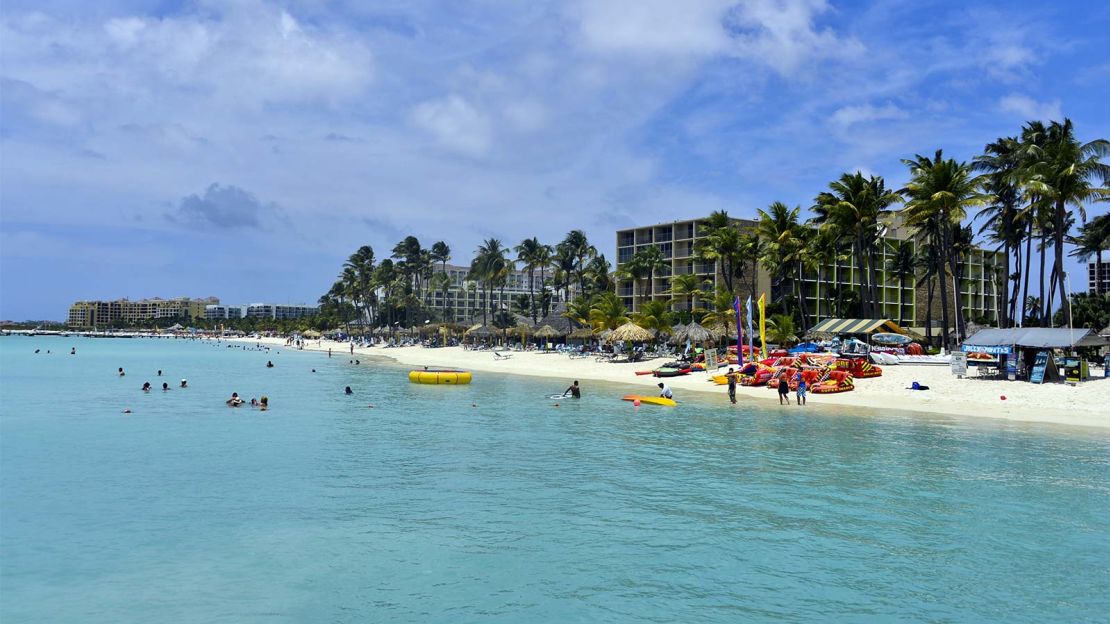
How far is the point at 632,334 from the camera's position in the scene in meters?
53.9

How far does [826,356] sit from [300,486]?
3259 cm

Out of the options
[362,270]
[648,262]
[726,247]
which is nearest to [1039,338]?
[726,247]

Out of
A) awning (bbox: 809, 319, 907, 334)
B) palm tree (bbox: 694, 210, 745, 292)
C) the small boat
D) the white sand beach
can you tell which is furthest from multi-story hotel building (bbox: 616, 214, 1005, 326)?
the white sand beach

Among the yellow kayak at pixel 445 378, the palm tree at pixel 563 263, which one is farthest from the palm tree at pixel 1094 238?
the palm tree at pixel 563 263

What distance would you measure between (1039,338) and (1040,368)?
132 centimetres

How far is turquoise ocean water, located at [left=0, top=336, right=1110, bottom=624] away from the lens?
392 inches

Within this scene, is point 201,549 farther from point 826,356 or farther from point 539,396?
point 826,356

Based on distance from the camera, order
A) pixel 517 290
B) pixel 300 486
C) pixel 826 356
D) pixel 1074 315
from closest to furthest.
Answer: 1. pixel 300 486
2. pixel 826 356
3. pixel 1074 315
4. pixel 517 290

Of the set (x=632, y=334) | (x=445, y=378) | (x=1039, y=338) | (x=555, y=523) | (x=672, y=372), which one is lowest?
(x=555, y=523)

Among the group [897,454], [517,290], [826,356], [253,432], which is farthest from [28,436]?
[517,290]

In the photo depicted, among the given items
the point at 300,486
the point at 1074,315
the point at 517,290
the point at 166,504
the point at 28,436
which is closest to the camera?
the point at 166,504

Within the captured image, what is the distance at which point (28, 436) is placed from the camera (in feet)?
79.2

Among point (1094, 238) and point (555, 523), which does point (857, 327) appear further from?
point (555, 523)

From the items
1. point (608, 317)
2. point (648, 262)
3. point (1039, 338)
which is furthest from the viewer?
point (648, 262)
